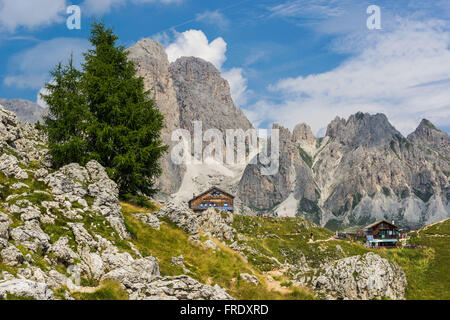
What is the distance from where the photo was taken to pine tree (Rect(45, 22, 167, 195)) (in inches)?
1195

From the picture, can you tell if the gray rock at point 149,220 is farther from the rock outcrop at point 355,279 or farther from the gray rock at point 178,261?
the rock outcrop at point 355,279

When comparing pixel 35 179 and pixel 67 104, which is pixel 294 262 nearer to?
pixel 67 104

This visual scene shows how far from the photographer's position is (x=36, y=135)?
1545 inches

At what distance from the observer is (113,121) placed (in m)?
32.0

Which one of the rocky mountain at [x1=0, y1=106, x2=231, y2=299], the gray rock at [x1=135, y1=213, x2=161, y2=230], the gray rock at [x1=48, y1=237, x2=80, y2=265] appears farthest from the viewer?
the gray rock at [x1=135, y1=213, x2=161, y2=230]

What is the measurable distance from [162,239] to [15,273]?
12600 millimetres

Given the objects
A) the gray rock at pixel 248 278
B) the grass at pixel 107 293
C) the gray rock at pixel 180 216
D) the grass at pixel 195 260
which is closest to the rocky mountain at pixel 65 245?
the grass at pixel 107 293

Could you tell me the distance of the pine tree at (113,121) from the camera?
3036 centimetres

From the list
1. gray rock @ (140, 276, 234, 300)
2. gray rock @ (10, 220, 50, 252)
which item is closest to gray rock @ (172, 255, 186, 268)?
gray rock @ (140, 276, 234, 300)

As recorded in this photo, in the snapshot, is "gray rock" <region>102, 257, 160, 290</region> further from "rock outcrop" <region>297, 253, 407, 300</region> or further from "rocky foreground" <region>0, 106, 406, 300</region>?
"rock outcrop" <region>297, 253, 407, 300</region>

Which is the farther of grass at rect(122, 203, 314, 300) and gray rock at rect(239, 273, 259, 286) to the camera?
gray rock at rect(239, 273, 259, 286)

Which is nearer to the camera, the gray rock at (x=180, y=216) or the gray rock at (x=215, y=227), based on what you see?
the gray rock at (x=180, y=216)

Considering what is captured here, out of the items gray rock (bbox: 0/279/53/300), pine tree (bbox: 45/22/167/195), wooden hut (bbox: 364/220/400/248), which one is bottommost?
wooden hut (bbox: 364/220/400/248)

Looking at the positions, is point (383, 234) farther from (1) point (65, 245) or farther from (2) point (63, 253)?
(2) point (63, 253)
